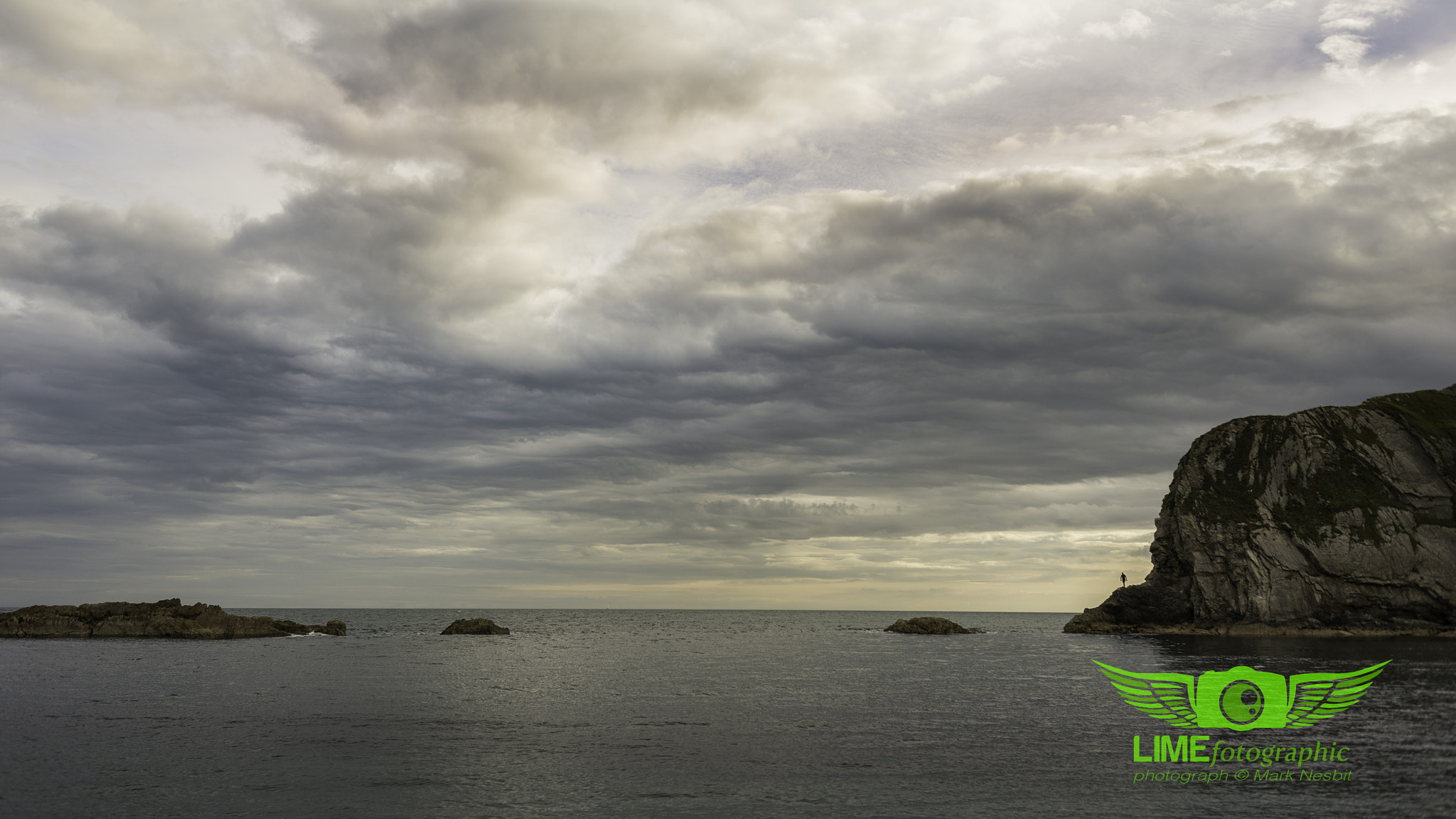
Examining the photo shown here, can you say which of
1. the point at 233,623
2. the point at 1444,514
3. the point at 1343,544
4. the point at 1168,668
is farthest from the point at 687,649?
the point at 1444,514

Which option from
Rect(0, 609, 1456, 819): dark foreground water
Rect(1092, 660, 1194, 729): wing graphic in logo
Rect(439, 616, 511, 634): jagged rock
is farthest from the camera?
Rect(439, 616, 511, 634): jagged rock

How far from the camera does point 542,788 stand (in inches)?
1355

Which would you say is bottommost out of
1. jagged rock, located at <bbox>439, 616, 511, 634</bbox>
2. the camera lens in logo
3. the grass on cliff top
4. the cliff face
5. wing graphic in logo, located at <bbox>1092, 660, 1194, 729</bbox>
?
jagged rock, located at <bbox>439, 616, 511, 634</bbox>

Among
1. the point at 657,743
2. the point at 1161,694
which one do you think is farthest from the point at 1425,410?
the point at 657,743

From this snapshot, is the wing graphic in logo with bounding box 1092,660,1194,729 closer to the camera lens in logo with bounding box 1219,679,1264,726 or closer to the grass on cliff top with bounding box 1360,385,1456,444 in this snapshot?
the camera lens in logo with bounding box 1219,679,1264,726

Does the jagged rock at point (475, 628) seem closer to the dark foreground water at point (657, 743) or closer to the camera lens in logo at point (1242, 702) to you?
the dark foreground water at point (657, 743)

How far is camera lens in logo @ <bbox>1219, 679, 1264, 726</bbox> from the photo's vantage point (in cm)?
5338

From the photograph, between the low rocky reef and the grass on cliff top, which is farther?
the grass on cliff top

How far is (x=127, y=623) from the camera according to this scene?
498 ft

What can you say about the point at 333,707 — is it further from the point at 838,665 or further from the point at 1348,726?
the point at 1348,726

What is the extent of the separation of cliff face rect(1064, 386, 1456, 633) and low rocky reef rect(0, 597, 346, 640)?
178983mm

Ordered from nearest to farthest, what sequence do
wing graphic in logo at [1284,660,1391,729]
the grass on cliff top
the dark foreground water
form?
the dark foreground water
wing graphic in logo at [1284,660,1391,729]
the grass on cliff top

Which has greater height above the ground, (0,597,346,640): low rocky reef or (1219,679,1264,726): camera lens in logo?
(1219,679,1264,726): camera lens in logo

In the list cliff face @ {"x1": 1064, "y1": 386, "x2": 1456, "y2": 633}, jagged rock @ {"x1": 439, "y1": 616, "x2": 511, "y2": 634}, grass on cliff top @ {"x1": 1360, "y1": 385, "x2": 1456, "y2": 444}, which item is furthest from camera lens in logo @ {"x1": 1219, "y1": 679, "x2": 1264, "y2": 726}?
jagged rock @ {"x1": 439, "y1": 616, "x2": 511, "y2": 634}
